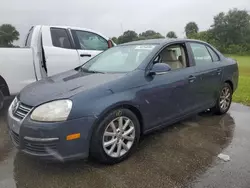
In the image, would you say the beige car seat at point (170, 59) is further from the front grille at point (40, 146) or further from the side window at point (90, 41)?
the side window at point (90, 41)

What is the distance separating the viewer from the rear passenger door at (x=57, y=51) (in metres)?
5.29

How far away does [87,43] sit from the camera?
19.6ft

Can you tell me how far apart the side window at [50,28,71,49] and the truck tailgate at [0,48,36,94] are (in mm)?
563

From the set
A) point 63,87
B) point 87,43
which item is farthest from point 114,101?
point 87,43

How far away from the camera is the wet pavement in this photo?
2.73m

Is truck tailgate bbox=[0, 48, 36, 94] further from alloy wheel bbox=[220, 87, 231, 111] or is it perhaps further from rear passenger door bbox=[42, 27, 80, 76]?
alloy wheel bbox=[220, 87, 231, 111]

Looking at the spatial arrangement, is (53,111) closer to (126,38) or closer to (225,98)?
(225,98)

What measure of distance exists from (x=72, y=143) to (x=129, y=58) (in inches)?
64.1

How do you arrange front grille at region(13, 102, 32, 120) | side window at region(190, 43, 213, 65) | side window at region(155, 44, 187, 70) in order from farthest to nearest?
side window at region(190, 43, 213, 65), side window at region(155, 44, 187, 70), front grille at region(13, 102, 32, 120)

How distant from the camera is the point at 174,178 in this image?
2805 millimetres

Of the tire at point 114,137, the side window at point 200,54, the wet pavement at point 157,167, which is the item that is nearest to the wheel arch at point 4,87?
the wet pavement at point 157,167

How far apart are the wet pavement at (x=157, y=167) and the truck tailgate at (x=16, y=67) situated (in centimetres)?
134

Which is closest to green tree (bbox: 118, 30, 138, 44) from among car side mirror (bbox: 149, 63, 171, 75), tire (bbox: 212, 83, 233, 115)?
tire (bbox: 212, 83, 233, 115)

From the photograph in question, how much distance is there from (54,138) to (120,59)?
1734 mm
